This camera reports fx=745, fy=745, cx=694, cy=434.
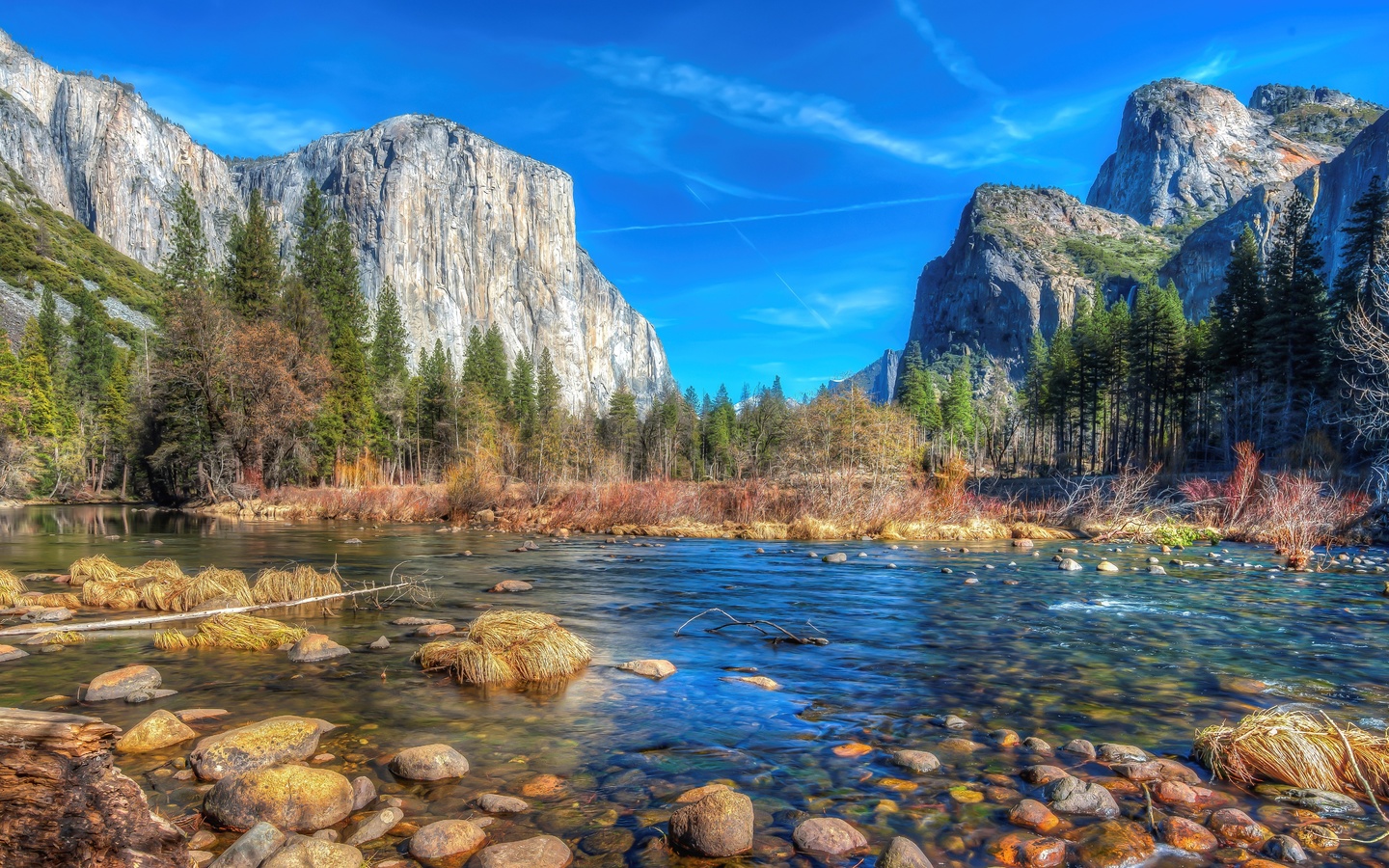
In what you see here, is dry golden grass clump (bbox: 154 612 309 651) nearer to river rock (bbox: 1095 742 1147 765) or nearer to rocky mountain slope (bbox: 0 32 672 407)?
river rock (bbox: 1095 742 1147 765)

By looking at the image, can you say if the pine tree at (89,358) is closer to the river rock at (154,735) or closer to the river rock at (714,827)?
the river rock at (154,735)

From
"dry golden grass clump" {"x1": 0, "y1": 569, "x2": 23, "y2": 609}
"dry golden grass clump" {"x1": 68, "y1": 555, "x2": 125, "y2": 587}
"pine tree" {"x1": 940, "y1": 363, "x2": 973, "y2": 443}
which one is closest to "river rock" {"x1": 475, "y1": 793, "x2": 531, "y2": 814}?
"dry golden grass clump" {"x1": 0, "y1": 569, "x2": 23, "y2": 609}

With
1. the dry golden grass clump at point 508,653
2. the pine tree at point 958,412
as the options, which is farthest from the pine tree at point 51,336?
the pine tree at point 958,412

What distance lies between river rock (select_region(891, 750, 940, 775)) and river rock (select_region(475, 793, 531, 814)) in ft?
8.89

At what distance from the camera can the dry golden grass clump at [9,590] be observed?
11367 millimetres

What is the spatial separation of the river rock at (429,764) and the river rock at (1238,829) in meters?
4.84

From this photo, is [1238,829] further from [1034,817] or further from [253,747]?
[253,747]

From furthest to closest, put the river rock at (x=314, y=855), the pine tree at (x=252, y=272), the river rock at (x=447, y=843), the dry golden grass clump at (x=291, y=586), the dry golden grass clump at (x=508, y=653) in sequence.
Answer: the pine tree at (x=252, y=272) → the dry golden grass clump at (x=291, y=586) → the dry golden grass clump at (x=508, y=653) → the river rock at (x=447, y=843) → the river rock at (x=314, y=855)

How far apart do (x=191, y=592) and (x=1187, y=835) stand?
489 inches

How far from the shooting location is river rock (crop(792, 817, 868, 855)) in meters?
4.23

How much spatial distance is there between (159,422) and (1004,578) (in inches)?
1969

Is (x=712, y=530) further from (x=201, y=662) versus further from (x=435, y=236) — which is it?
(x=435, y=236)

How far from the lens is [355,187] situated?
17688cm

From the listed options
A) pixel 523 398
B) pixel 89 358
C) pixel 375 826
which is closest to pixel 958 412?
pixel 523 398
